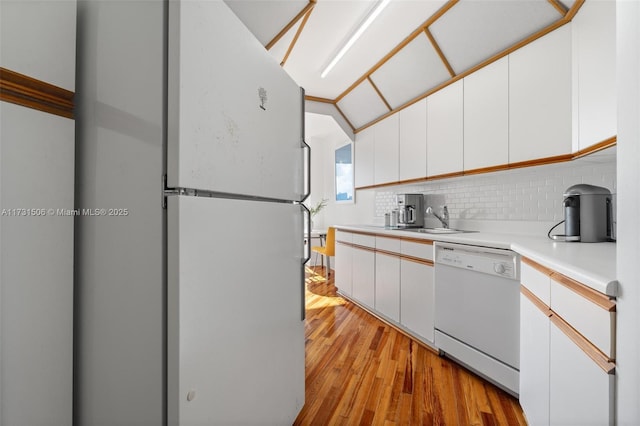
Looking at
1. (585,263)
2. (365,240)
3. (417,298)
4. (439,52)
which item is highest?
(439,52)

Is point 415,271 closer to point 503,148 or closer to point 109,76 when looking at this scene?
point 503,148

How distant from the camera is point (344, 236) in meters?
3.56

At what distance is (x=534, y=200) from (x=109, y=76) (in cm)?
262

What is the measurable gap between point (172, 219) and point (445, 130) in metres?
2.47

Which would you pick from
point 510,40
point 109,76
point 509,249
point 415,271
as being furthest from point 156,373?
point 510,40

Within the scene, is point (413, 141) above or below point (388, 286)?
above

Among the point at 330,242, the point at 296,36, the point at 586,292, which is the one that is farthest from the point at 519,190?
the point at 330,242

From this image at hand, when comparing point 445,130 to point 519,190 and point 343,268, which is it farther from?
point 343,268

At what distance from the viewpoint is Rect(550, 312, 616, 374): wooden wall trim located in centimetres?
73

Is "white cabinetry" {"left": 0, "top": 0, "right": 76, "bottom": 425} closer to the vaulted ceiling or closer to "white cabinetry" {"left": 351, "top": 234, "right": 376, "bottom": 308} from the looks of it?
the vaulted ceiling

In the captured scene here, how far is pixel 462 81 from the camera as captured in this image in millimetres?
2406

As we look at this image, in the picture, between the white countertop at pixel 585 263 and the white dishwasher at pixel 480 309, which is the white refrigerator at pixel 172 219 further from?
the white dishwasher at pixel 480 309

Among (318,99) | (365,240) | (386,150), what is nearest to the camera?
(365,240)

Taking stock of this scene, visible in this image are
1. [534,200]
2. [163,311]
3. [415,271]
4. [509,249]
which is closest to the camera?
[163,311]
